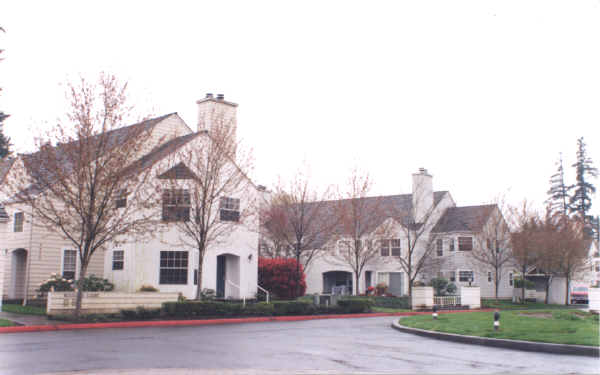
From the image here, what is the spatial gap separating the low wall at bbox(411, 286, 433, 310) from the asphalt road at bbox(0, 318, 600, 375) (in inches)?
660

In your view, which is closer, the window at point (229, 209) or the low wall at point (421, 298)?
the window at point (229, 209)

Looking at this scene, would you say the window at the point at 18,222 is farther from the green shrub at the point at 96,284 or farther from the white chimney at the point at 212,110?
the white chimney at the point at 212,110

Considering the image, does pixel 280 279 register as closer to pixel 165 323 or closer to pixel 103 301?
pixel 103 301

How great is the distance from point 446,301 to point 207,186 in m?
17.6

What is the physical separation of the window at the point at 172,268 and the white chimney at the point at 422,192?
22974mm

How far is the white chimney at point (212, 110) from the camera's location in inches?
1139

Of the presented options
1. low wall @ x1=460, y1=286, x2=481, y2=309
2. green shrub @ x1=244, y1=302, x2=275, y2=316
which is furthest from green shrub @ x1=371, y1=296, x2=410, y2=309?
green shrub @ x1=244, y1=302, x2=275, y2=316

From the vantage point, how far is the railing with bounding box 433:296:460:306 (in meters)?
34.7

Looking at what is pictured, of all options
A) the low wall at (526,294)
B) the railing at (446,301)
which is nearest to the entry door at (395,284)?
the low wall at (526,294)

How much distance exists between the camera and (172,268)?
27250 millimetres

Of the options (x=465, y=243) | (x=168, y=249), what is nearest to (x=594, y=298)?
(x=168, y=249)

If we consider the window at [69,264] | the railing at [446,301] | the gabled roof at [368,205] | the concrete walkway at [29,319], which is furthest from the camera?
the gabled roof at [368,205]

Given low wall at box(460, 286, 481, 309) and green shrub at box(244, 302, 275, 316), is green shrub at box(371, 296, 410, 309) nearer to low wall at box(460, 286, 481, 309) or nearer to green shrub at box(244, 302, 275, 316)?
low wall at box(460, 286, 481, 309)

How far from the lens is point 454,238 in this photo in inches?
1914
